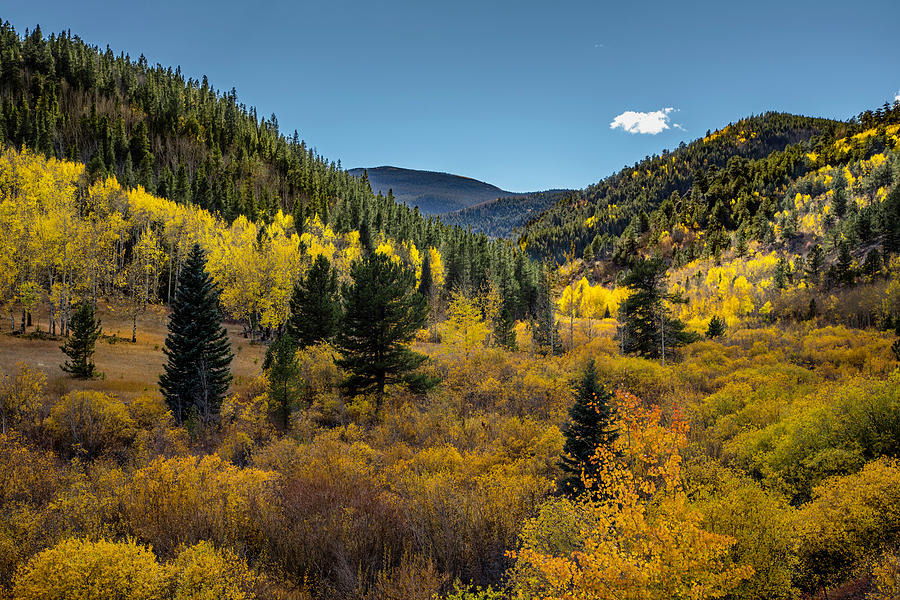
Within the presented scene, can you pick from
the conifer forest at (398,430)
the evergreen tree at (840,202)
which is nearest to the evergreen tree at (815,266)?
the conifer forest at (398,430)

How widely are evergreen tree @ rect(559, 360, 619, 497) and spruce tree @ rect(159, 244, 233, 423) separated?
2149cm

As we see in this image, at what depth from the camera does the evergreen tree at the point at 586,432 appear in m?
17.3

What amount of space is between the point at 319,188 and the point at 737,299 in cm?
10139

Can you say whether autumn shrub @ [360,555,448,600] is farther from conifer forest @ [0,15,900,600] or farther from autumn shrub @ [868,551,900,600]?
autumn shrub @ [868,551,900,600]

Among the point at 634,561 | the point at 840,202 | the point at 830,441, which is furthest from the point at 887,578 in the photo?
the point at 840,202

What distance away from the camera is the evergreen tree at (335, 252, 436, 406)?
94.3ft

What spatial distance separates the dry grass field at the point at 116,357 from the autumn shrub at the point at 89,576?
2306cm

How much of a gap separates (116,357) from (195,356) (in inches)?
621

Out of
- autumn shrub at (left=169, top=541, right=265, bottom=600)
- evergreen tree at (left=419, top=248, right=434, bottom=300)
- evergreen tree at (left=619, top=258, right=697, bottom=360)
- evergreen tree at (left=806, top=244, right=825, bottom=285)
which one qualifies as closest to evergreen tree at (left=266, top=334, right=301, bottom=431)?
autumn shrub at (left=169, top=541, right=265, bottom=600)

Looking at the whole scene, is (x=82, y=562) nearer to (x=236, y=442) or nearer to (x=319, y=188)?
(x=236, y=442)

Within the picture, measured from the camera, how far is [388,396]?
2988cm

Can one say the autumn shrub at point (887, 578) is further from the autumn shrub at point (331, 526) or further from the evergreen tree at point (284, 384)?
the evergreen tree at point (284, 384)

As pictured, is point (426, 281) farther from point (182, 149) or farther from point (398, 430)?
point (182, 149)

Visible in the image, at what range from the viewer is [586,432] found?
17.7 meters
